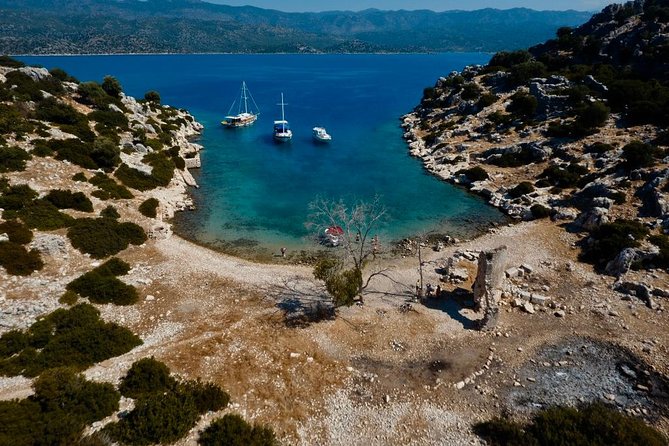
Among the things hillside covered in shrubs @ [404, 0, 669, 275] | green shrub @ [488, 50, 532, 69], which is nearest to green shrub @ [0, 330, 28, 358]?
hillside covered in shrubs @ [404, 0, 669, 275]

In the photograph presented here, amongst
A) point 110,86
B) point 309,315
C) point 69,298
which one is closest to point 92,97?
point 110,86

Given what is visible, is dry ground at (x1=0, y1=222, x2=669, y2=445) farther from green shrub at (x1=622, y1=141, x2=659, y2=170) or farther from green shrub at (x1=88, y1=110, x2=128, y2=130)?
green shrub at (x1=88, y1=110, x2=128, y2=130)

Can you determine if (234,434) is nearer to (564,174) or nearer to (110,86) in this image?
(564,174)

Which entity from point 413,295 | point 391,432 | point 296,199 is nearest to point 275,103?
point 296,199

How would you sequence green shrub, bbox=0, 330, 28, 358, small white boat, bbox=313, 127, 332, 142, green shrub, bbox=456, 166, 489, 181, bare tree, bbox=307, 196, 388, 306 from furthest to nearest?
small white boat, bbox=313, 127, 332, 142 → green shrub, bbox=456, 166, 489, 181 → bare tree, bbox=307, 196, 388, 306 → green shrub, bbox=0, 330, 28, 358

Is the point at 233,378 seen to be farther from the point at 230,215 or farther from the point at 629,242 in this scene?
the point at 629,242

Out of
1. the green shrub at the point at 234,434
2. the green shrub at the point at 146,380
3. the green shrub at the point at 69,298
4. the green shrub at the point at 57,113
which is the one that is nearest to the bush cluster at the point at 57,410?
the green shrub at the point at 146,380
